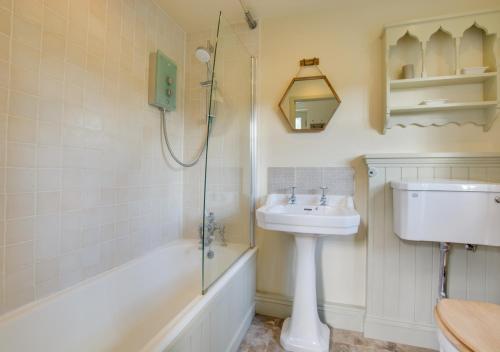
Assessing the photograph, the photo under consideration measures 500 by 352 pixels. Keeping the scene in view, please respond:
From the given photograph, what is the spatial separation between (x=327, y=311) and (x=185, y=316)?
3.82 ft

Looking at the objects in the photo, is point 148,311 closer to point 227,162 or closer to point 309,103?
point 227,162

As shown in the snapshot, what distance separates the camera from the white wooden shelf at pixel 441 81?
1.45 m

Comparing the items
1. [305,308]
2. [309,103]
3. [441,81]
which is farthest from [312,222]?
[441,81]

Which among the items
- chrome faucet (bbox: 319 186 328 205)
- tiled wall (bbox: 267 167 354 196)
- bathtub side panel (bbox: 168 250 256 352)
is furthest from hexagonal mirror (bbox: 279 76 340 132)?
bathtub side panel (bbox: 168 250 256 352)

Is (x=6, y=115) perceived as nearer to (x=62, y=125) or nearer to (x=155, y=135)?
(x=62, y=125)

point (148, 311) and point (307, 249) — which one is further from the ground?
point (307, 249)

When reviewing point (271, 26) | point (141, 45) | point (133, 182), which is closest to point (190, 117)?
point (141, 45)

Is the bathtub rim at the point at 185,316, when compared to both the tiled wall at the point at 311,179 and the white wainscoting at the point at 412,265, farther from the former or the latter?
the white wainscoting at the point at 412,265

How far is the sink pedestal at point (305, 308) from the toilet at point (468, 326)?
0.65m

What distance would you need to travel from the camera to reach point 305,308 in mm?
1507

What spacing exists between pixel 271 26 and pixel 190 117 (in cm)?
93

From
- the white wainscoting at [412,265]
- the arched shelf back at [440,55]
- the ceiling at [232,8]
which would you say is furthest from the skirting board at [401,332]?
the ceiling at [232,8]

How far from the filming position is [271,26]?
6.29 ft

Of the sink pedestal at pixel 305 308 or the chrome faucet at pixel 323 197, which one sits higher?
the chrome faucet at pixel 323 197
